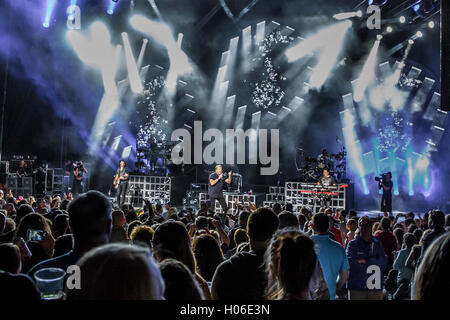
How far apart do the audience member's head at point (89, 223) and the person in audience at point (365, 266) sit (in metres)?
2.76

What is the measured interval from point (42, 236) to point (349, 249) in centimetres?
295

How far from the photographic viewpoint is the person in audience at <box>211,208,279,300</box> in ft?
8.48

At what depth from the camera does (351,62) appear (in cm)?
1825

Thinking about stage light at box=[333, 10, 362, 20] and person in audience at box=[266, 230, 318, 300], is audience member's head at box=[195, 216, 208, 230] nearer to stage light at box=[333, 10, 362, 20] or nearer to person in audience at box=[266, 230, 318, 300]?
person in audience at box=[266, 230, 318, 300]

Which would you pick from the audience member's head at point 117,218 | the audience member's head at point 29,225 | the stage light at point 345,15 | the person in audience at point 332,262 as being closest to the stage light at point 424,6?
the stage light at point 345,15

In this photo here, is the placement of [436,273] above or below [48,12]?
below

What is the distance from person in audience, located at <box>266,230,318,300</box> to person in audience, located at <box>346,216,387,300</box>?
267 centimetres

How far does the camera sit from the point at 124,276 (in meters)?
1.38

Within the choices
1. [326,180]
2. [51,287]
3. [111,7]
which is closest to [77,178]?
[111,7]

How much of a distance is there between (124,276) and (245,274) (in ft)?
4.49

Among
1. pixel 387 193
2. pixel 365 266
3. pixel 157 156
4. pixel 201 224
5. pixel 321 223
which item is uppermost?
pixel 157 156

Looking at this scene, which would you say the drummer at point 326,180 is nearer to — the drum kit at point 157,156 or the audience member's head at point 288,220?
the drum kit at point 157,156

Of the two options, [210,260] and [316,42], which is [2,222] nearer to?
[210,260]

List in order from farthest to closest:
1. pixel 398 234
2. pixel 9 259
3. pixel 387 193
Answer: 1. pixel 387 193
2. pixel 398 234
3. pixel 9 259
